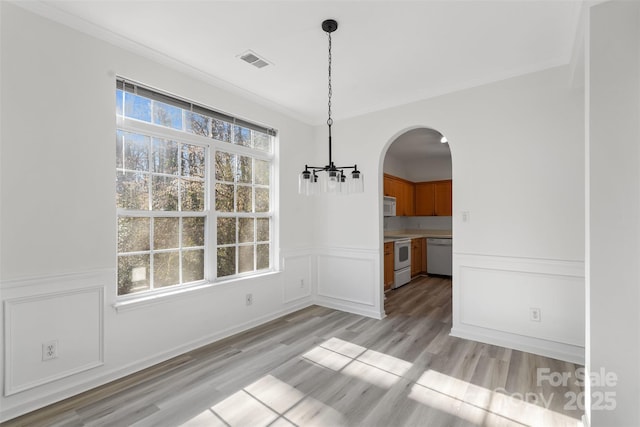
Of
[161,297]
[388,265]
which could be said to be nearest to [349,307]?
[388,265]

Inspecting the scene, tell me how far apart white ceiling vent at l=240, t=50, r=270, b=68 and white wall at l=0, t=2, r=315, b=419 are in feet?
2.37

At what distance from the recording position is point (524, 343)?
9.73ft

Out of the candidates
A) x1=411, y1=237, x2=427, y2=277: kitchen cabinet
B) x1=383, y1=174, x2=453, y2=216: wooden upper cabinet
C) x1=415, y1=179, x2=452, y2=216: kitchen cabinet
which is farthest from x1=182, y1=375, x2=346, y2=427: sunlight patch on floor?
x1=415, y1=179, x2=452, y2=216: kitchen cabinet

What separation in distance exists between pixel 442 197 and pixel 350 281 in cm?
392

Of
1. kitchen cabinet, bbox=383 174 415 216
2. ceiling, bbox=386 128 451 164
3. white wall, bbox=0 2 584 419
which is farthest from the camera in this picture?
kitchen cabinet, bbox=383 174 415 216

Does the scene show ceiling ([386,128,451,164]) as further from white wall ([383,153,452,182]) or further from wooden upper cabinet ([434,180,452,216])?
wooden upper cabinet ([434,180,452,216])

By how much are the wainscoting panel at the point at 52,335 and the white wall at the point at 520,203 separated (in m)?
3.46

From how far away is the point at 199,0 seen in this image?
206 centimetres

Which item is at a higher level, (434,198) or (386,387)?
(434,198)

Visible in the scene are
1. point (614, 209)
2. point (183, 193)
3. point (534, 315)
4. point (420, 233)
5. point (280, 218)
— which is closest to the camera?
point (614, 209)

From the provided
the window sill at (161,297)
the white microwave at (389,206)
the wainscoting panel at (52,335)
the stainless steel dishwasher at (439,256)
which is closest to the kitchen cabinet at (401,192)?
the white microwave at (389,206)

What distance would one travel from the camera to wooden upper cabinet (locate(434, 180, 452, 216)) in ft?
22.6

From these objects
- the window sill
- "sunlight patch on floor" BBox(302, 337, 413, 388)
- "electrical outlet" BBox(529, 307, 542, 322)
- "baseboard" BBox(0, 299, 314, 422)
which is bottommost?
"sunlight patch on floor" BBox(302, 337, 413, 388)

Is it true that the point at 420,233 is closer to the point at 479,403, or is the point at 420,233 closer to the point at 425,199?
the point at 425,199
